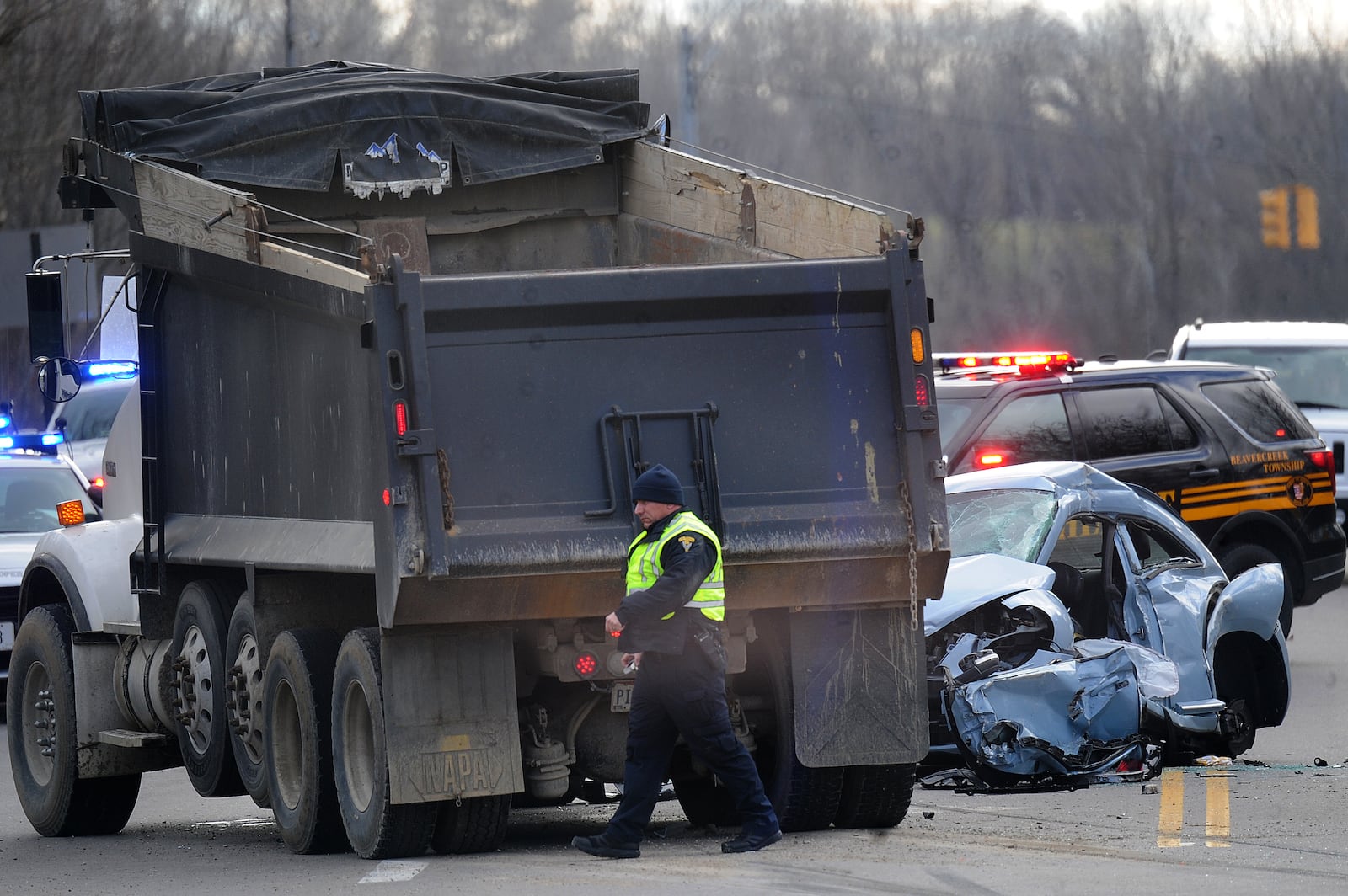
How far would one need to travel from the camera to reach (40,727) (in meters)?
10.6

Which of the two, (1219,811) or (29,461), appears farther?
(29,461)

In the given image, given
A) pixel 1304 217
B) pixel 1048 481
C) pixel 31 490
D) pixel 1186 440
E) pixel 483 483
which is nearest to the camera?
pixel 483 483

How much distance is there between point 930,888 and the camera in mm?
6863

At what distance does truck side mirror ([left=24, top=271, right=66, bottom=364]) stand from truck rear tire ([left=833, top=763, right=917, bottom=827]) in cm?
465

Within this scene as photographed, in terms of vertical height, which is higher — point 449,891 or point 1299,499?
point 1299,499

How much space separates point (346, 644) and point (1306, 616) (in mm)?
12927

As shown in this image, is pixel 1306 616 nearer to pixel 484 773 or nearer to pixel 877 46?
pixel 484 773

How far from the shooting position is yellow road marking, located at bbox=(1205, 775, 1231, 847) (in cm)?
802

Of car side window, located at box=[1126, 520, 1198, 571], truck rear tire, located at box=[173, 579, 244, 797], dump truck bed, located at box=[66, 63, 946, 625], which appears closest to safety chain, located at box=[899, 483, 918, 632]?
dump truck bed, located at box=[66, 63, 946, 625]

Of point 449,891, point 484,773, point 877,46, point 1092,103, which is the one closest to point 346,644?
point 484,773

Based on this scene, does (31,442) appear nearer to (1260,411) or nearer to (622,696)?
(1260,411)

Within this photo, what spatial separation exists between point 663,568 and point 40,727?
4791mm

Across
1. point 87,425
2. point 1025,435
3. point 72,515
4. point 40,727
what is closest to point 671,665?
point 72,515

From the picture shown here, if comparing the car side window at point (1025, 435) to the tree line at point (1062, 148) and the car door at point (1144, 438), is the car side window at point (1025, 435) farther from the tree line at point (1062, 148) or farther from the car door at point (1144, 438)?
the tree line at point (1062, 148)
